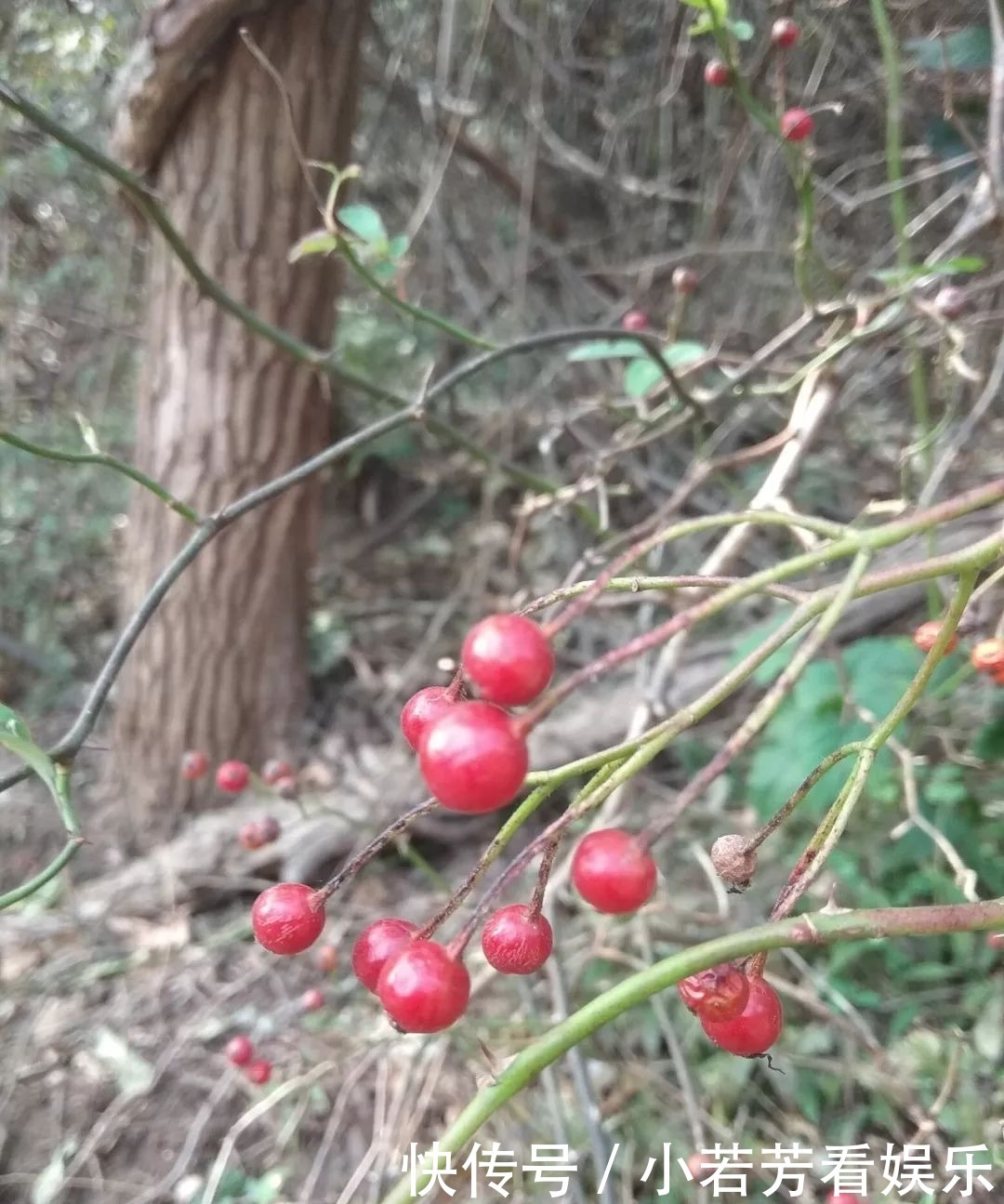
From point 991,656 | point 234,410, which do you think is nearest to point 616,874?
point 991,656

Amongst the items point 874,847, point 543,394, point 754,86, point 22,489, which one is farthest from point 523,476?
point 22,489

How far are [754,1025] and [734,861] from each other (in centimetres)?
12

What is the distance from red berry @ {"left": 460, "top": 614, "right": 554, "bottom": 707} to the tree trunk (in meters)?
1.47

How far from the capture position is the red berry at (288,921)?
520 mm

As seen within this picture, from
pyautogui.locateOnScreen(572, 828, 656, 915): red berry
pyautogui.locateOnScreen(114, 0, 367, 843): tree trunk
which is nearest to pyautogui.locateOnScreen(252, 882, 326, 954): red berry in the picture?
pyautogui.locateOnScreen(572, 828, 656, 915): red berry

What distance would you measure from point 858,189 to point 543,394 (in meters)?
0.92

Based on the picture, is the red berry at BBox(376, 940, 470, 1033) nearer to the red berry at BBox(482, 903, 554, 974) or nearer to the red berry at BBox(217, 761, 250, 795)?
the red berry at BBox(482, 903, 554, 974)

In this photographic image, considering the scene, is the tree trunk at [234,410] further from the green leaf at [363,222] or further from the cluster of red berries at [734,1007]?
the cluster of red berries at [734,1007]

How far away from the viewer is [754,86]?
75.7 inches

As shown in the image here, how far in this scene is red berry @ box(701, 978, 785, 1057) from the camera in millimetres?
490

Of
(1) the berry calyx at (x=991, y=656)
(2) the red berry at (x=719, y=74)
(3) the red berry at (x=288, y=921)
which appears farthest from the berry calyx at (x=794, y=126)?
(3) the red berry at (x=288, y=921)

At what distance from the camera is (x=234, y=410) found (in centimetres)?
186

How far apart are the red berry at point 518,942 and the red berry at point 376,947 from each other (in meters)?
0.05

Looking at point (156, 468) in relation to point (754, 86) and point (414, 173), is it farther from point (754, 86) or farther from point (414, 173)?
point (754, 86)
